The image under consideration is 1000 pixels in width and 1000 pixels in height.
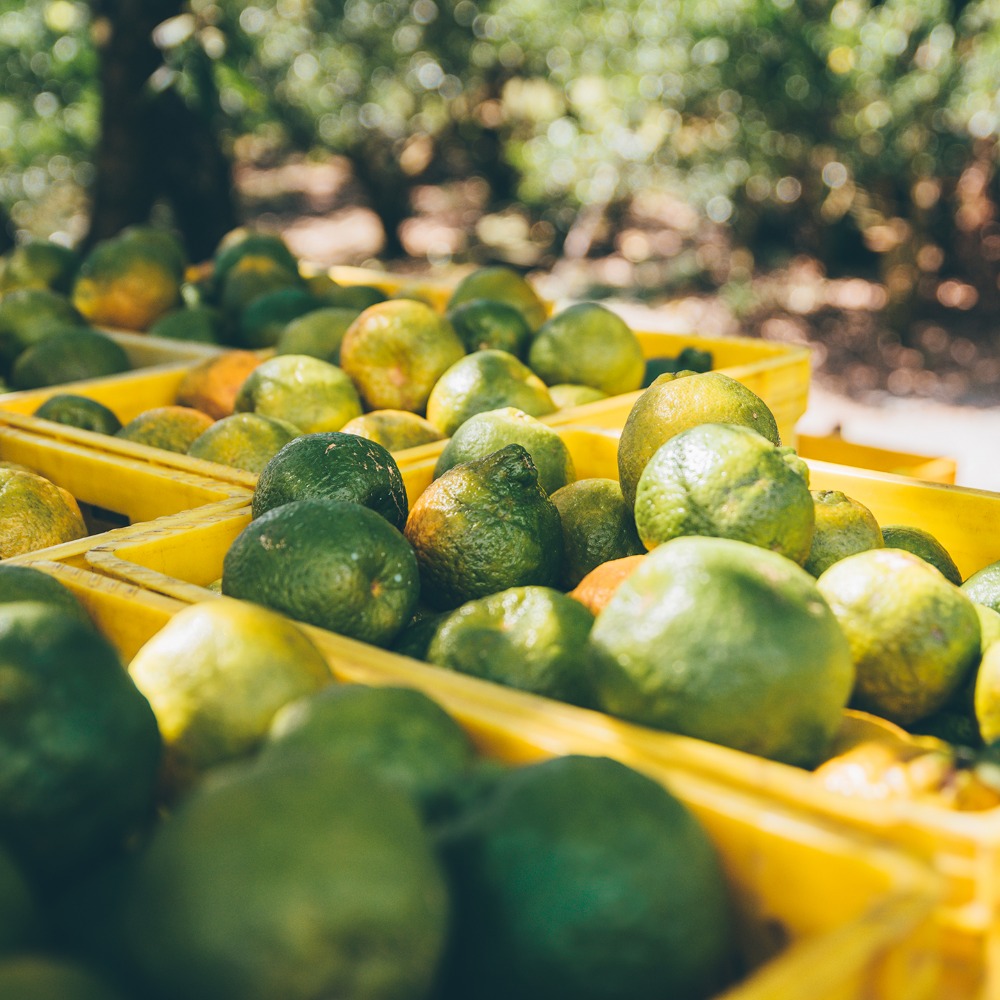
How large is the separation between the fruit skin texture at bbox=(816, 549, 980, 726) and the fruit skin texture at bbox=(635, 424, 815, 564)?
140 millimetres

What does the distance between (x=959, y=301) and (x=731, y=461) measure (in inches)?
288

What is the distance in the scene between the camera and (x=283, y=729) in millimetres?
1294

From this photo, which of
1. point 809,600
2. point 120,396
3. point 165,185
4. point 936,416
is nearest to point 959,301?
point 936,416

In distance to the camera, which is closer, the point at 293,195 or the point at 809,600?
the point at 809,600

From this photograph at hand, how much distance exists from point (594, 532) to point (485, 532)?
27cm

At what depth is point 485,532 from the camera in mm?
1968

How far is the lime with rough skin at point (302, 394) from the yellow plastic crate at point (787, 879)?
1.50 m

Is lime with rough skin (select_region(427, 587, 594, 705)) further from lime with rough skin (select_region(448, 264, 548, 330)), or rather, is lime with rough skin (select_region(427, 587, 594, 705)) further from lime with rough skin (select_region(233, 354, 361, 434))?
lime with rough skin (select_region(448, 264, 548, 330))

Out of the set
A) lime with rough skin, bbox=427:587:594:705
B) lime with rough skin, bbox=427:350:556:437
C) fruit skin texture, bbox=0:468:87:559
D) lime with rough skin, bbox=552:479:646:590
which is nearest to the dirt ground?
lime with rough skin, bbox=427:350:556:437

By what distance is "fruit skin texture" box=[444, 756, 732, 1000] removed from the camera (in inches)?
42.0

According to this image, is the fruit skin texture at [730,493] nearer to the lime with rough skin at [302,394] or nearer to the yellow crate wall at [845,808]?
the yellow crate wall at [845,808]

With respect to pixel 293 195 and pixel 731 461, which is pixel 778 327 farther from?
pixel 293 195

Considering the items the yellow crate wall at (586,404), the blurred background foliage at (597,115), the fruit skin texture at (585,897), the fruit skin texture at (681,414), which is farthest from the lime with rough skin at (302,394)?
the blurred background foliage at (597,115)

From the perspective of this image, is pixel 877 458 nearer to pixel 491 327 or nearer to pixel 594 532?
pixel 491 327
